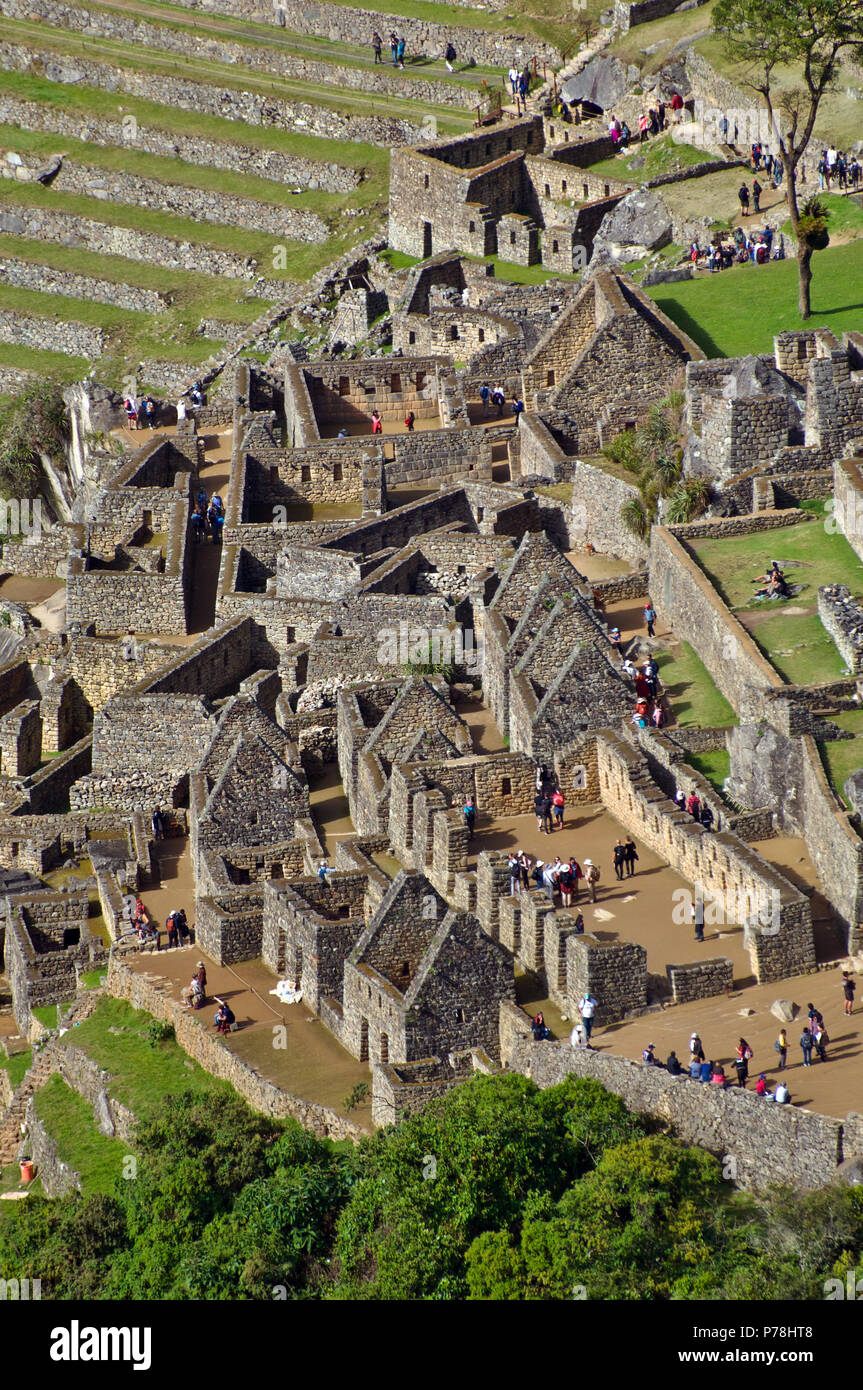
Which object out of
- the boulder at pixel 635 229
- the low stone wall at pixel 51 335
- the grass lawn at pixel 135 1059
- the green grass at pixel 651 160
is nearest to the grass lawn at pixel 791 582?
the grass lawn at pixel 135 1059

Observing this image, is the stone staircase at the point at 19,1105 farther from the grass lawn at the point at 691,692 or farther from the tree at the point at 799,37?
the tree at the point at 799,37

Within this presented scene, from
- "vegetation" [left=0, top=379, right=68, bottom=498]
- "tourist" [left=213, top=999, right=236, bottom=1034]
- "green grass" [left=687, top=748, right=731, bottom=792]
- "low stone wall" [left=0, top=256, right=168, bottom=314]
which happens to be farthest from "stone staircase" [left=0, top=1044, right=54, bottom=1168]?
"low stone wall" [left=0, top=256, right=168, bottom=314]

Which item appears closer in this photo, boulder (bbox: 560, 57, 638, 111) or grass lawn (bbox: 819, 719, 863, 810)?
grass lawn (bbox: 819, 719, 863, 810)

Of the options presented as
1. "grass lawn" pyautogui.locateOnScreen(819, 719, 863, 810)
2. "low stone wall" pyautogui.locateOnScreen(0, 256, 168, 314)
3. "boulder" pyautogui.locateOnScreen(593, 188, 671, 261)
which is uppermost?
"low stone wall" pyautogui.locateOnScreen(0, 256, 168, 314)

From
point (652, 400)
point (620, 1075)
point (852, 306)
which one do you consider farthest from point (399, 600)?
point (620, 1075)

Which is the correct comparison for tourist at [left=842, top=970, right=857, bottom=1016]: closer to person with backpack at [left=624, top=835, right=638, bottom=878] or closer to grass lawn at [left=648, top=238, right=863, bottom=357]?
person with backpack at [left=624, top=835, right=638, bottom=878]

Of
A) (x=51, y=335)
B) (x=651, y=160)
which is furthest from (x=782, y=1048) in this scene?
(x=51, y=335)

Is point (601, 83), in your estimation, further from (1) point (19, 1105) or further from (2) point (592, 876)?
(1) point (19, 1105)
